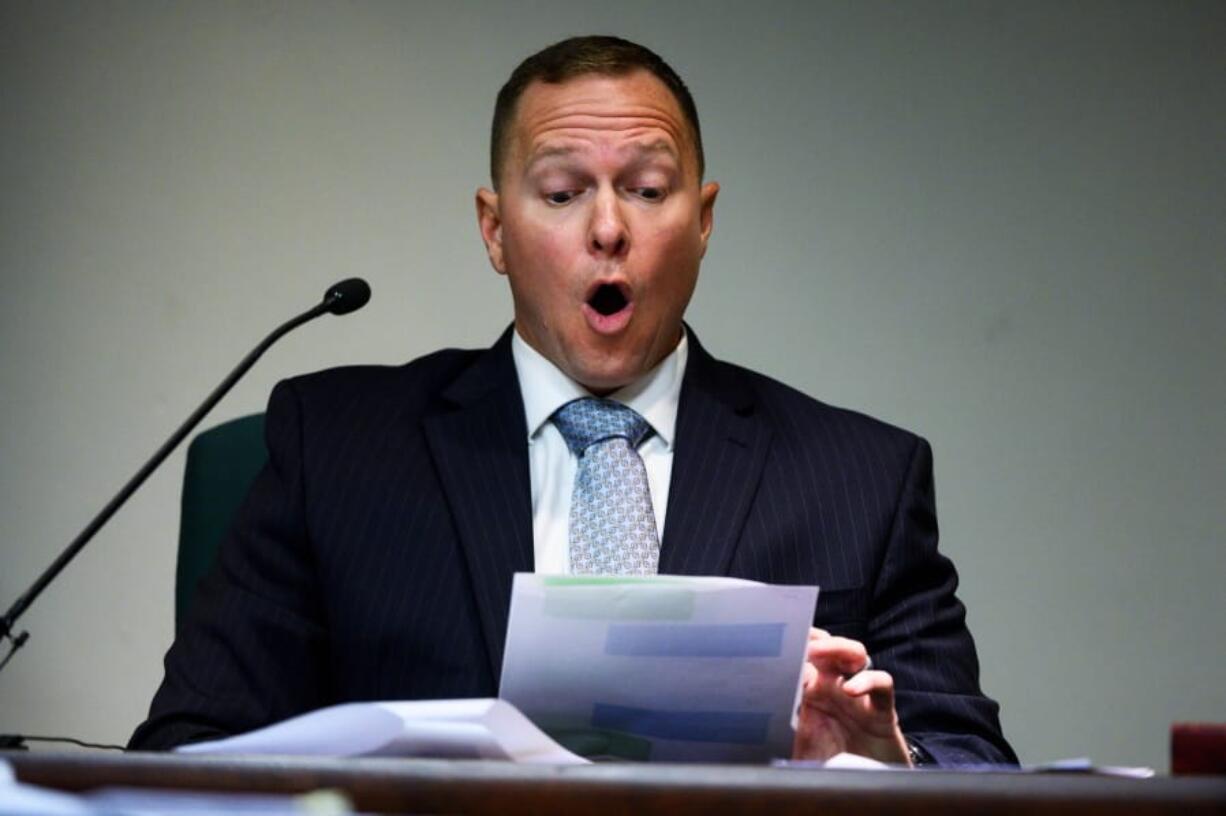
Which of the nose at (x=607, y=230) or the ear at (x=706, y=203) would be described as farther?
the ear at (x=706, y=203)

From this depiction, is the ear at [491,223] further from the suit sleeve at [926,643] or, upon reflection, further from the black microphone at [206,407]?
the suit sleeve at [926,643]

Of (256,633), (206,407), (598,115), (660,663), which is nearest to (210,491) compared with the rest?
(206,407)

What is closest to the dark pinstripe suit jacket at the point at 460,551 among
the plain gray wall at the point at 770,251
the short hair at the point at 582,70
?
the short hair at the point at 582,70

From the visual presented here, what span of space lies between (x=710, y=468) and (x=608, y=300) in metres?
0.23

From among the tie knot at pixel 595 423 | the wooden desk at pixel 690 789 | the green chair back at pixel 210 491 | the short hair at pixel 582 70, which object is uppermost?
the short hair at pixel 582 70

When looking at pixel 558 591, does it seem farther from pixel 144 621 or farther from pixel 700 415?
pixel 144 621

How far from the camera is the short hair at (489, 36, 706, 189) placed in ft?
6.59

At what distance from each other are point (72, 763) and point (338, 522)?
3.07 feet

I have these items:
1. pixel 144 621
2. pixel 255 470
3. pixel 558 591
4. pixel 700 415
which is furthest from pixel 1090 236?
pixel 558 591

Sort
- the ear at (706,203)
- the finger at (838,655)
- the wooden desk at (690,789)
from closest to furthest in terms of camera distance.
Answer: the wooden desk at (690,789) < the finger at (838,655) < the ear at (706,203)

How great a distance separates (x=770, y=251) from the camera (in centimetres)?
285

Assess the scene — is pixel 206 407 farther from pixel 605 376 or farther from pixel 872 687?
pixel 872 687

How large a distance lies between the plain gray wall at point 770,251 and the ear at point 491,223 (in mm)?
724

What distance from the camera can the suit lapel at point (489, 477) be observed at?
178cm
